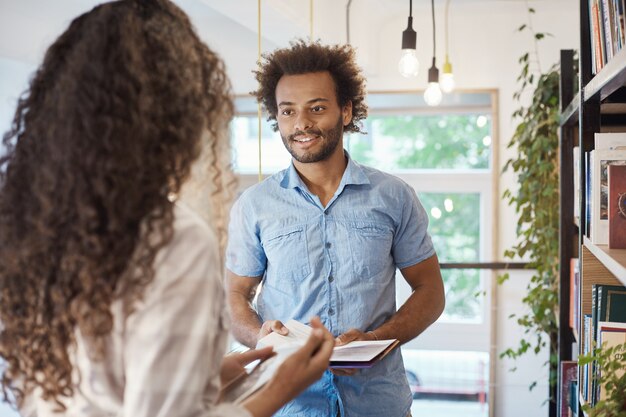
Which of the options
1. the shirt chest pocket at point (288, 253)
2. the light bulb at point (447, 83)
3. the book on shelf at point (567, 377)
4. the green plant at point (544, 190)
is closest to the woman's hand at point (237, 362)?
the shirt chest pocket at point (288, 253)

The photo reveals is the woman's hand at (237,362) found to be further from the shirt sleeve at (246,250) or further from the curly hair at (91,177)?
the shirt sleeve at (246,250)

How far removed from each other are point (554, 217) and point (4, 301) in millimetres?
2984

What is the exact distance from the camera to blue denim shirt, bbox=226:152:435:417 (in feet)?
6.29

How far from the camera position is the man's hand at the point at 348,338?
1742 mm

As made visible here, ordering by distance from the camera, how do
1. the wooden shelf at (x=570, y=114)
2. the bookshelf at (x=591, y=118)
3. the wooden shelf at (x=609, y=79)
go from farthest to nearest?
the wooden shelf at (x=570, y=114) < the bookshelf at (x=591, y=118) < the wooden shelf at (x=609, y=79)

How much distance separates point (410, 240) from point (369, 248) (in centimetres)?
14

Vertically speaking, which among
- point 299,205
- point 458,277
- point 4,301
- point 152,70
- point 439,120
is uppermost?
point 439,120

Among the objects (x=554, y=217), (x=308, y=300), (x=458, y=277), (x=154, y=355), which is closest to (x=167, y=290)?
(x=154, y=355)

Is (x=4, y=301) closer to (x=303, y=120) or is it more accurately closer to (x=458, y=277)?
(x=303, y=120)

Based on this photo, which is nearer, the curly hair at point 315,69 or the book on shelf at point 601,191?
the book on shelf at point 601,191

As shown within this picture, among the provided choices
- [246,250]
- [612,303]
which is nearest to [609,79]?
[612,303]

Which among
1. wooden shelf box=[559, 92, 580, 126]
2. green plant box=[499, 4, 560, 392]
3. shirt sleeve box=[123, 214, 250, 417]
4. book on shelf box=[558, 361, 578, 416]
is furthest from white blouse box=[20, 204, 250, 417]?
green plant box=[499, 4, 560, 392]

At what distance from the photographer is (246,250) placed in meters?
2.08

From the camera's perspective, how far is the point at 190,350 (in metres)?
0.91
